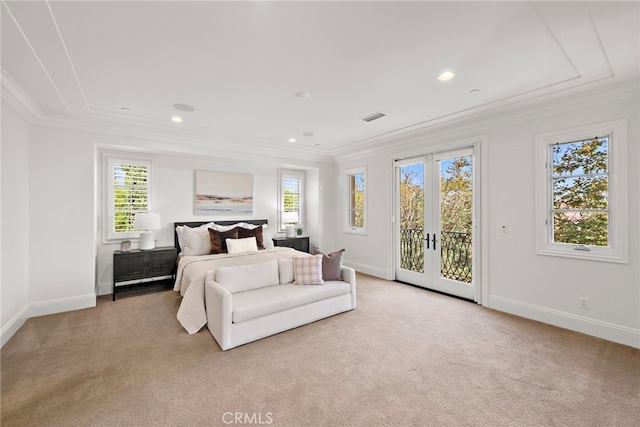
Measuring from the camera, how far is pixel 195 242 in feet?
15.5

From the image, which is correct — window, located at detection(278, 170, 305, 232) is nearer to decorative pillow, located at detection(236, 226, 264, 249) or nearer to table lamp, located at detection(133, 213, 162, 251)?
decorative pillow, located at detection(236, 226, 264, 249)

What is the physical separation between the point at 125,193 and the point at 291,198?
320cm

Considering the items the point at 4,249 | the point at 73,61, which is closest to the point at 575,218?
the point at 73,61

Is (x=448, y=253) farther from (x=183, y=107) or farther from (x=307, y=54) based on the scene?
(x=183, y=107)

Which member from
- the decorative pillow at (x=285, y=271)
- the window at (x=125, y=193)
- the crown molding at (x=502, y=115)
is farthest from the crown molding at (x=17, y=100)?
the crown molding at (x=502, y=115)

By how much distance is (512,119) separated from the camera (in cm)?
357

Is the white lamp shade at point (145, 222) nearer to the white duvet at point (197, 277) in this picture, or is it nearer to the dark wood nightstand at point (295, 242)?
the white duvet at point (197, 277)

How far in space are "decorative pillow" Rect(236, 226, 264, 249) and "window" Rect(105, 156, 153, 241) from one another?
5.21 feet

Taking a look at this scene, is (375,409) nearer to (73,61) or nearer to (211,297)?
(211,297)

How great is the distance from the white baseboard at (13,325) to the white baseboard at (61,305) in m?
0.08

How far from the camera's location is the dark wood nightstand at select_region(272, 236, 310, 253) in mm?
5871

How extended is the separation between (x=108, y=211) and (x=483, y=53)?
5.42 meters

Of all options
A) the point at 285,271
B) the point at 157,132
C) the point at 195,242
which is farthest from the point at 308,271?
the point at 157,132

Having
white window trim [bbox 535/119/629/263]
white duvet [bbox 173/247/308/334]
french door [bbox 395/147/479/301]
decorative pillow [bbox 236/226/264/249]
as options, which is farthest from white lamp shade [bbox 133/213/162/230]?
white window trim [bbox 535/119/629/263]
